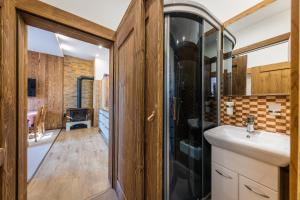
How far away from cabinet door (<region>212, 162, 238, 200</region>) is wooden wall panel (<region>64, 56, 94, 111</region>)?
5.67 m

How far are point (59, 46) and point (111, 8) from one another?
11.6 ft

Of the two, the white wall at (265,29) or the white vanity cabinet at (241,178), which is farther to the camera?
the white wall at (265,29)

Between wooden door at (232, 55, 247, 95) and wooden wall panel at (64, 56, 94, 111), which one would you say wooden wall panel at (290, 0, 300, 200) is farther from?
wooden wall panel at (64, 56, 94, 111)

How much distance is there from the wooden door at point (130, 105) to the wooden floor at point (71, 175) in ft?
1.47

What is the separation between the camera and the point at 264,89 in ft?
4.42

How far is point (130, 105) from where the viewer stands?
4.34ft

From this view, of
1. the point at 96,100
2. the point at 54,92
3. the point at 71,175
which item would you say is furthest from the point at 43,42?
the point at 71,175

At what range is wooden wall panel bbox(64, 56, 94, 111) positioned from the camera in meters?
5.50

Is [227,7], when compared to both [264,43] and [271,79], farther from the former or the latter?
[271,79]

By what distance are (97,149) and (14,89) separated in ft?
8.17

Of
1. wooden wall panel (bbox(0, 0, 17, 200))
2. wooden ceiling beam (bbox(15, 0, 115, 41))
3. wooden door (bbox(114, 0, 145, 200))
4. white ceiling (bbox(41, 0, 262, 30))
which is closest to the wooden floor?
wooden door (bbox(114, 0, 145, 200))

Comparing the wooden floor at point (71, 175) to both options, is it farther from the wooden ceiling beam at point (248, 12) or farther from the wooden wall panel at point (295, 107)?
the wooden ceiling beam at point (248, 12)

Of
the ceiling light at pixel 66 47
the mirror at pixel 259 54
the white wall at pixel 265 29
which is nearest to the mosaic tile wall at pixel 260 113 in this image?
the mirror at pixel 259 54

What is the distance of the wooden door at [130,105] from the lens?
1.10 meters
